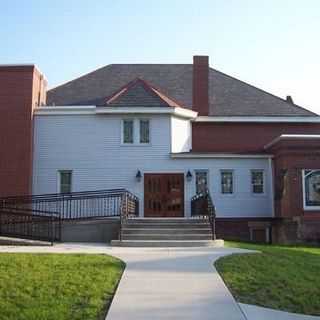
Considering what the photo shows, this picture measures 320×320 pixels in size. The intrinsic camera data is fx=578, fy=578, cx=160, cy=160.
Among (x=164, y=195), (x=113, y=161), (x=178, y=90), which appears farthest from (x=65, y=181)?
(x=178, y=90)

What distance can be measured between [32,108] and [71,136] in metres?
2.24

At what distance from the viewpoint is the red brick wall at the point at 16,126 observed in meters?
26.5

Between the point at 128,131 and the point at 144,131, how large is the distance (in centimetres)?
77

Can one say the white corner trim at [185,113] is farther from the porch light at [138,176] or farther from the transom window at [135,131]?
the porch light at [138,176]

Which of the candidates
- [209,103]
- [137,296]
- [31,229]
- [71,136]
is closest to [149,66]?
[209,103]

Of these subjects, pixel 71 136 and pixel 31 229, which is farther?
pixel 71 136

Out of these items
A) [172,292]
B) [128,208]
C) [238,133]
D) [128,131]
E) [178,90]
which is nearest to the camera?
[172,292]

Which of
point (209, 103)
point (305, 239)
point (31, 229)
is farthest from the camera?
point (209, 103)

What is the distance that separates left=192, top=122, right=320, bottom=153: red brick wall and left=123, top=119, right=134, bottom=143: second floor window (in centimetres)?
386

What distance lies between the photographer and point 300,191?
25.2 m

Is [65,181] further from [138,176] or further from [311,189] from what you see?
[311,189]

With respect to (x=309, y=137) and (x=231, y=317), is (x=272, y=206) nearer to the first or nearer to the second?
(x=309, y=137)

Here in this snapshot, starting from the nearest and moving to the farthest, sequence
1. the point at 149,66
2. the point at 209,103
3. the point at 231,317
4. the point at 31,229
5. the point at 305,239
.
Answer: the point at 231,317
the point at 31,229
the point at 305,239
the point at 209,103
the point at 149,66

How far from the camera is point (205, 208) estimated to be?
23.1m
